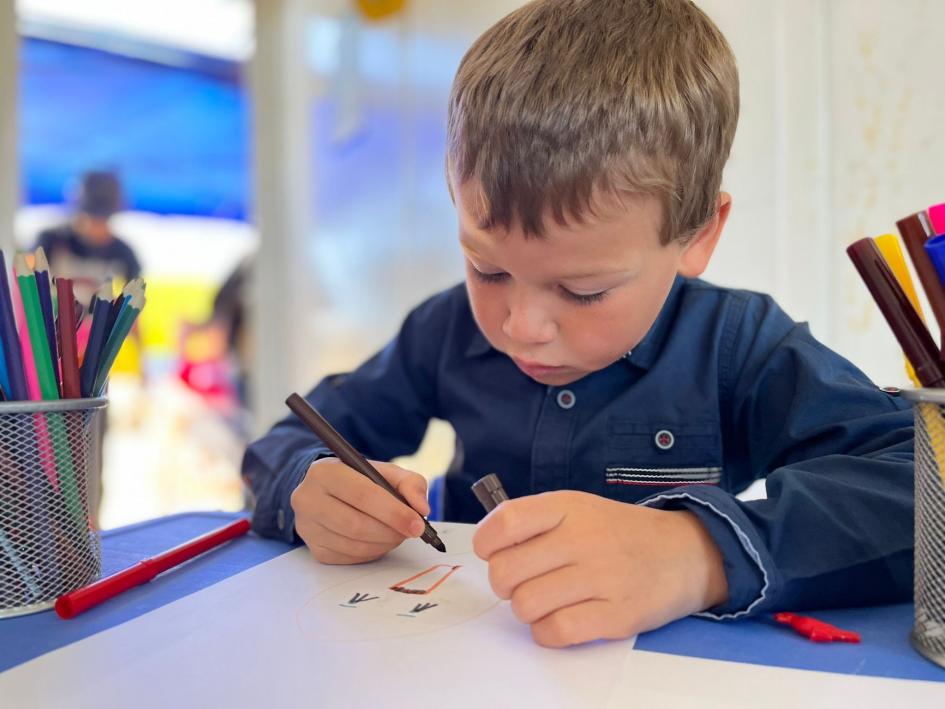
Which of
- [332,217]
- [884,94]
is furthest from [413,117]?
[884,94]

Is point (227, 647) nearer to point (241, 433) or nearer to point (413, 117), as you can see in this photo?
point (413, 117)

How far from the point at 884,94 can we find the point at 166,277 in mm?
3370

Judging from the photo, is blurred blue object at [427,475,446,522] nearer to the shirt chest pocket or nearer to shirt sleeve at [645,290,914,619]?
the shirt chest pocket

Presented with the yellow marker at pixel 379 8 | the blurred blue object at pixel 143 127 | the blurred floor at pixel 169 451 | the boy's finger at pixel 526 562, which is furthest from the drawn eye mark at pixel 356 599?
the blurred blue object at pixel 143 127

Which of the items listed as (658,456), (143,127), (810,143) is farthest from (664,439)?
(143,127)

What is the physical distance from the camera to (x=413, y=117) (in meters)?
2.03

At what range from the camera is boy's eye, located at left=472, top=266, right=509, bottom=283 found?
622 mm

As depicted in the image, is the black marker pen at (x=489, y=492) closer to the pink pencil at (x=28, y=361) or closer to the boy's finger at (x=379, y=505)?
the boy's finger at (x=379, y=505)

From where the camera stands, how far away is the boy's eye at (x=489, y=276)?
0.62 m

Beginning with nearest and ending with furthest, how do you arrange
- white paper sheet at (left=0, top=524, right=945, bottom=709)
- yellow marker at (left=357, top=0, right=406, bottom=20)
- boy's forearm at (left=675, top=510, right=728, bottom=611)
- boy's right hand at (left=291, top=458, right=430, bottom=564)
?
white paper sheet at (left=0, top=524, right=945, bottom=709) → boy's forearm at (left=675, top=510, right=728, bottom=611) → boy's right hand at (left=291, top=458, right=430, bottom=564) → yellow marker at (left=357, top=0, right=406, bottom=20)

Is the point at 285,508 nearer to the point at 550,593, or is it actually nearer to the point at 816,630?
the point at 550,593

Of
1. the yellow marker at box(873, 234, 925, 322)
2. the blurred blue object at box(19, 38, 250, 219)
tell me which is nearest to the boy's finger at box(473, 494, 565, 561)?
the yellow marker at box(873, 234, 925, 322)

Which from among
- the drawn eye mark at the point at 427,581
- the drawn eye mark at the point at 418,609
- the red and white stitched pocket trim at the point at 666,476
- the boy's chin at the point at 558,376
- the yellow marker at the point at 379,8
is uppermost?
the yellow marker at the point at 379,8

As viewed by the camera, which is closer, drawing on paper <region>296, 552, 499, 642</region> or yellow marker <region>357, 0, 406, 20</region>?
drawing on paper <region>296, 552, 499, 642</region>
